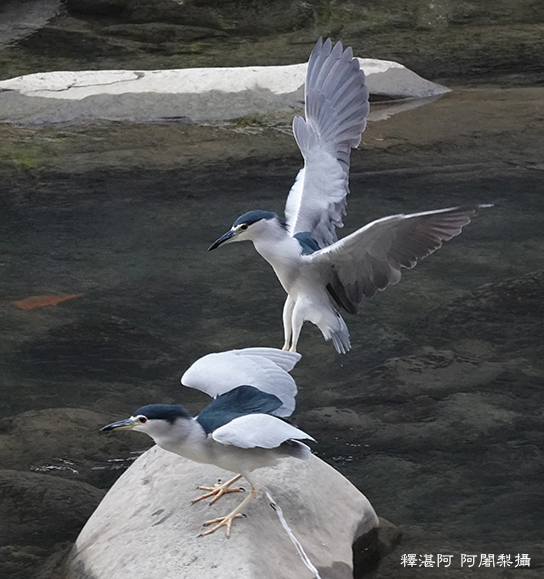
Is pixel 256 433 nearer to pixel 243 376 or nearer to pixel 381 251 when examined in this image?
pixel 243 376

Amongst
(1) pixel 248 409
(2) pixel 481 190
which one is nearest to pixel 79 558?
(1) pixel 248 409

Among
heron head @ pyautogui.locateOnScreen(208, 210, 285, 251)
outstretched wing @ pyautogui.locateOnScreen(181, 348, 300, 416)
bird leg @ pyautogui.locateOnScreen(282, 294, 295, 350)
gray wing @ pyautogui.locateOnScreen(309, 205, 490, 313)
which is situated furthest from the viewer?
bird leg @ pyautogui.locateOnScreen(282, 294, 295, 350)

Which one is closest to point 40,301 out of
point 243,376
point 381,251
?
point 381,251

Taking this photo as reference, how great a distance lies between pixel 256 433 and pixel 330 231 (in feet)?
5.90

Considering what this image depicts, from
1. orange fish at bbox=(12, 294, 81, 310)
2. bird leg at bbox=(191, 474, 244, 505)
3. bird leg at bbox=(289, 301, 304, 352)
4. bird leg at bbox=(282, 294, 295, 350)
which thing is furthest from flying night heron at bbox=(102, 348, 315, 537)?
orange fish at bbox=(12, 294, 81, 310)

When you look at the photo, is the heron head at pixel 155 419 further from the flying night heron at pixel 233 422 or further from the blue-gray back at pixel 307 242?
the blue-gray back at pixel 307 242

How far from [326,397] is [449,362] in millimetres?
689

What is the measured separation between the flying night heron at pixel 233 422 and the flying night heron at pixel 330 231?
26.9 inches

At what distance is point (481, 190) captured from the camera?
7305 mm

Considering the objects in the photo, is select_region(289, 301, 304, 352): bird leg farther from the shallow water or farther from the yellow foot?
the yellow foot

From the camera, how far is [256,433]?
128 inches

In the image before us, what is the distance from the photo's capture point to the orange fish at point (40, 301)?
238 inches

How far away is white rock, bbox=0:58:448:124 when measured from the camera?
8.80m

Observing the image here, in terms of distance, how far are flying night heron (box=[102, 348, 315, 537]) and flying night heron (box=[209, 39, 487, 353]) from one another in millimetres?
683
